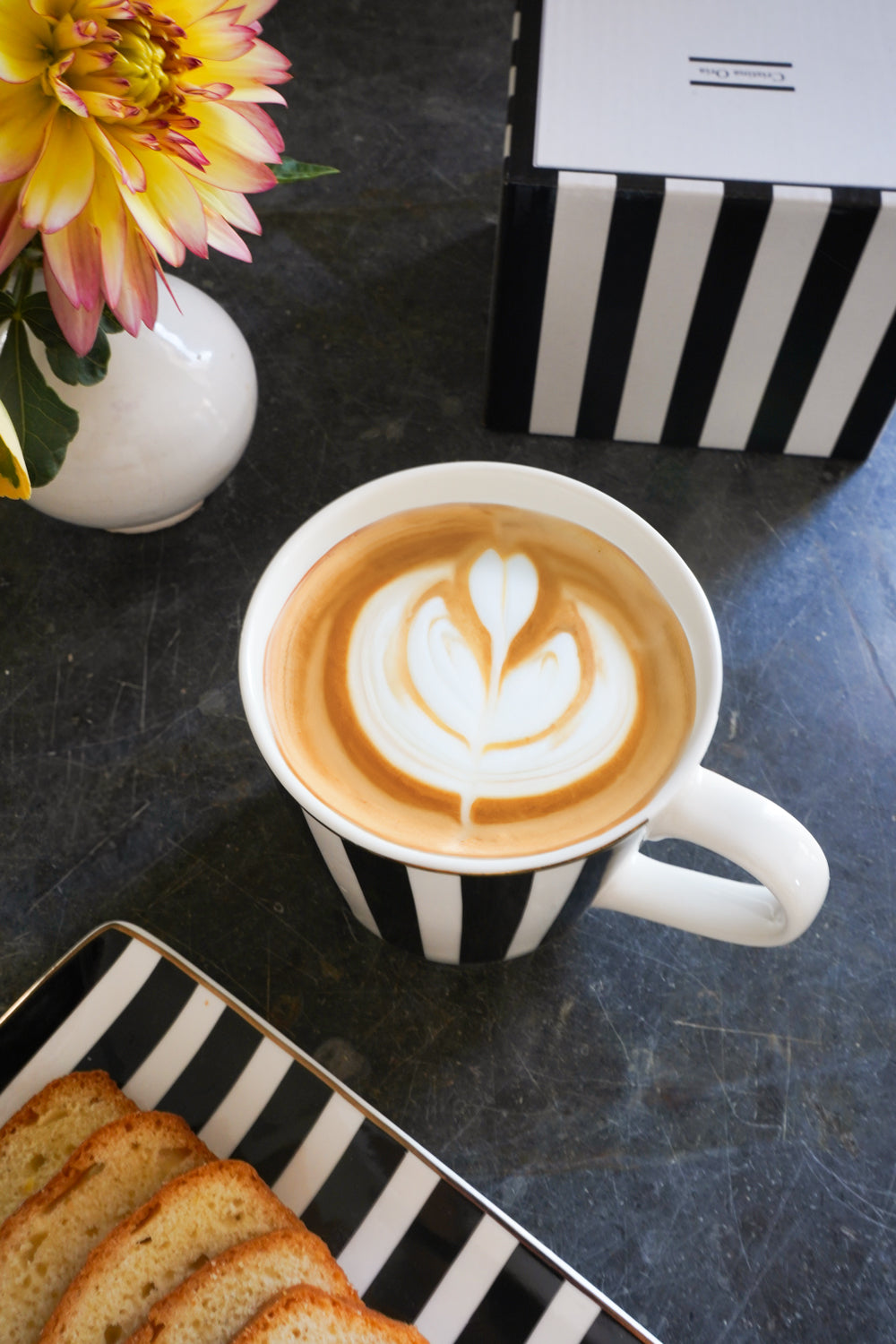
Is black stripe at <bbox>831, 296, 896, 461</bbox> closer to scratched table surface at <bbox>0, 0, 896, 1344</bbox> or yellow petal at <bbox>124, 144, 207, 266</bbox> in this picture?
scratched table surface at <bbox>0, 0, 896, 1344</bbox>

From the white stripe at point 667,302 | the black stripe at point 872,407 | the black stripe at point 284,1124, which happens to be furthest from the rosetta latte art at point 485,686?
the black stripe at point 872,407

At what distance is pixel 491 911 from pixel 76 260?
45 centimetres

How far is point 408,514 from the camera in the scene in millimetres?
718

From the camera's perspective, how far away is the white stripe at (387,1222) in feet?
2.00

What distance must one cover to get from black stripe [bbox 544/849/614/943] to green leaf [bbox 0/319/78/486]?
43 cm

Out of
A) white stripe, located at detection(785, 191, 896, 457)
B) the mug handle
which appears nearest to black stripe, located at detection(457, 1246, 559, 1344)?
the mug handle

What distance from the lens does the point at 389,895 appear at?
63cm

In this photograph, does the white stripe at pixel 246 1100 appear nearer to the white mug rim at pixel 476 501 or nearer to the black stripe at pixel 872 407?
the white mug rim at pixel 476 501

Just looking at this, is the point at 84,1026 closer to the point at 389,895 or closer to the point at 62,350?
the point at 389,895

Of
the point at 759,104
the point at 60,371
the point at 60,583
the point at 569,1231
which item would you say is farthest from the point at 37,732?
the point at 759,104

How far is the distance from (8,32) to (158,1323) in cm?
69

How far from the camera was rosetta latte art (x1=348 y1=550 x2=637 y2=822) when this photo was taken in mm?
639

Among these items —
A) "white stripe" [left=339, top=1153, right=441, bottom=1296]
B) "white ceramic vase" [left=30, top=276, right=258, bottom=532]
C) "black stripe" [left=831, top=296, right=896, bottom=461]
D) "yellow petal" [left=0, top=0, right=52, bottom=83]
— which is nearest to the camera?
"yellow petal" [left=0, top=0, right=52, bottom=83]

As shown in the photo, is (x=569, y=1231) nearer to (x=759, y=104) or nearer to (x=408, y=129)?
(x=759, y=104)
